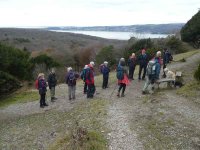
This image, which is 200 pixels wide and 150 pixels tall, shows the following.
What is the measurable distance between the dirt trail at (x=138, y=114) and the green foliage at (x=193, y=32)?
27.4 meters

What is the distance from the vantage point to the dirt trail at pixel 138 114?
11.8m

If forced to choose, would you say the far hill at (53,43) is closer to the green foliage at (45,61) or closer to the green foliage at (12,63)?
the green foliage at (45,61)

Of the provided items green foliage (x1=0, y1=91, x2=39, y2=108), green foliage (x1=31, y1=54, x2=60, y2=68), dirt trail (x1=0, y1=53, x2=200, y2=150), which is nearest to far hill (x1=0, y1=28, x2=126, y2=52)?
green foliage (x1=31, y1=54, x2=60, y2=68)

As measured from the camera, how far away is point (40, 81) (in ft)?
58.6

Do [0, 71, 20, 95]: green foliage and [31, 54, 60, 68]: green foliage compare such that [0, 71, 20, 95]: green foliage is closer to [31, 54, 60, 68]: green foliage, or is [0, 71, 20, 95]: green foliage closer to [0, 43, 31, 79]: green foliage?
[0, 43, 31, 79]: green foliage

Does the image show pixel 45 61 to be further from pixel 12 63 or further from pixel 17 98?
pixel 17 98

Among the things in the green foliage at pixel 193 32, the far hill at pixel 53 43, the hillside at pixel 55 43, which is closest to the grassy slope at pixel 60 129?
the green foliage at pixel 193 32

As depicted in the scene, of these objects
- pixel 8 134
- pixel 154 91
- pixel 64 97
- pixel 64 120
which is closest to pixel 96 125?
pixel 64 120

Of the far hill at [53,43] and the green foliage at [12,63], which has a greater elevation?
the green foliage at [12,63]

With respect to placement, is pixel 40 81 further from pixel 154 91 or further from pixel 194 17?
pixel 194 17

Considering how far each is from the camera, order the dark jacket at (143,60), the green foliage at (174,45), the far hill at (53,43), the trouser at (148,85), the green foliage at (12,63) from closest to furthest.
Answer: the trouser at (148,85) → the dark jacket at (143,60) → the green foliage at (12,63) → the green foliage at (174,45) → the far hill at (53,43)

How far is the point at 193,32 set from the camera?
46781 millimetres

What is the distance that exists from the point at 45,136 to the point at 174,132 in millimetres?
5276

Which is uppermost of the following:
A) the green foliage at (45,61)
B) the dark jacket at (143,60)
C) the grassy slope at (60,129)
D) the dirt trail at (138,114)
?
the dark jacket at (143,60)
